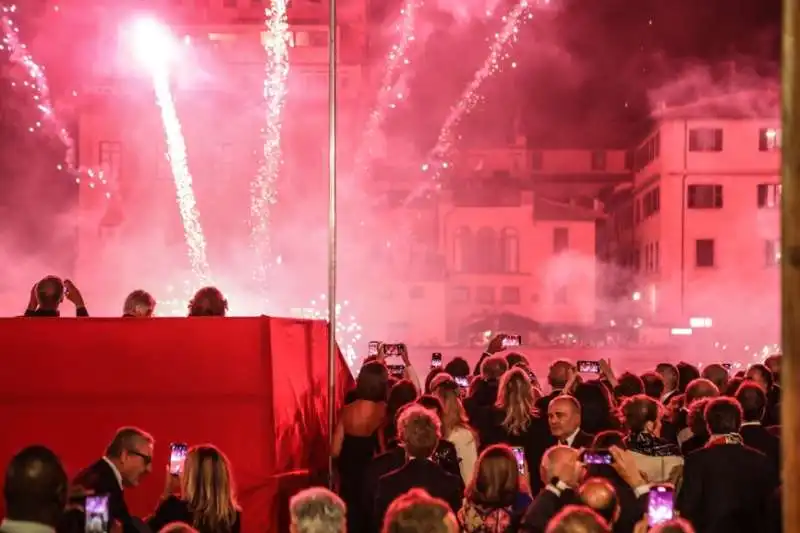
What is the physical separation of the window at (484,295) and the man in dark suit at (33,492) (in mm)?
50077

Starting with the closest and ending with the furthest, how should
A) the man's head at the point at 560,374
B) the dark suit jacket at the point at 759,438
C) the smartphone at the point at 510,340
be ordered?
the dark suit jacket at the point at 759,438 < the man's head at the point at 560,374 < the smartphone at the point at 510,340

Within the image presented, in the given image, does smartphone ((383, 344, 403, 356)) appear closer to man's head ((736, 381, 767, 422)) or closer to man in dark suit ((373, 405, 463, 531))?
man's head ((736, 381, 767, 422))

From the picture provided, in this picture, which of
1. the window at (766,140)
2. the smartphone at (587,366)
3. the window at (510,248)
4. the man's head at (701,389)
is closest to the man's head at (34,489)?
the man's head at (701,389)

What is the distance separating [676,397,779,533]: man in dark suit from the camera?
6.96 metres

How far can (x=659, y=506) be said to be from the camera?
577 centimetres

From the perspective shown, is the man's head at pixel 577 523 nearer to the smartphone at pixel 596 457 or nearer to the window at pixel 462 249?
the smartphone at pixel 596 457

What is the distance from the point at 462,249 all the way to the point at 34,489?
5113 centimetres

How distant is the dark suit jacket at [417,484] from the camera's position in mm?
6688

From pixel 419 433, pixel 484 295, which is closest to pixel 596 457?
pixel 419 433

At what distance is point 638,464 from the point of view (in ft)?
24.3

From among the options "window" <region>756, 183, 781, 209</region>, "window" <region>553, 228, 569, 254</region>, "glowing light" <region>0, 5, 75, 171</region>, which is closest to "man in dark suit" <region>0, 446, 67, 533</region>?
"glowing light" <region>0, 5, 75, 171</region>

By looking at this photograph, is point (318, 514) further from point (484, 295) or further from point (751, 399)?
point (484, 295)

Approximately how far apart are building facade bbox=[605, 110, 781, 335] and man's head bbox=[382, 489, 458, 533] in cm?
4853

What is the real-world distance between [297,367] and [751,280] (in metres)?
47.3
